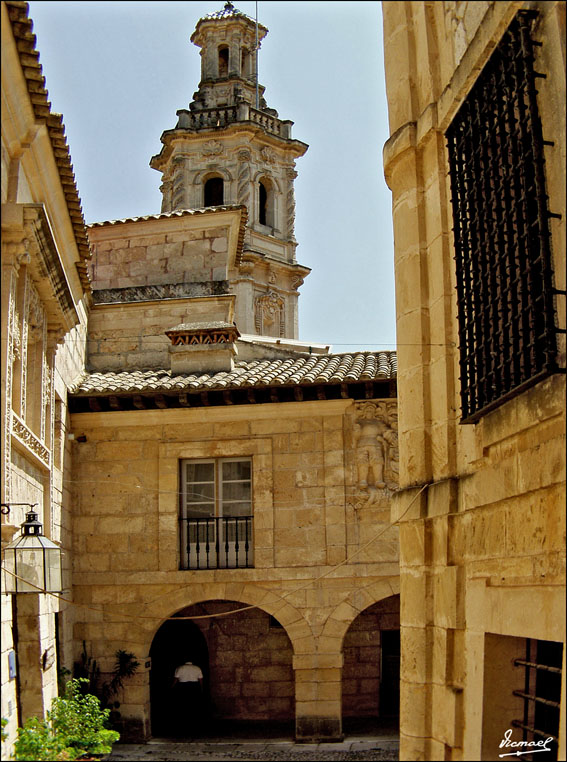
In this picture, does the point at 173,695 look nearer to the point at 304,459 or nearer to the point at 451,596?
the point at 304,459

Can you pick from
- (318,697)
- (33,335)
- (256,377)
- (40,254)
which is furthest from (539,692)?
(256,377)

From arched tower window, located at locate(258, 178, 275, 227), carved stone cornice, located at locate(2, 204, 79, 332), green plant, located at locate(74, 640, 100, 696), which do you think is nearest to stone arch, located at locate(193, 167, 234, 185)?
arched tower window, located at locate(258, 178, 275, 227)

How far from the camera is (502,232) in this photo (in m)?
6.28

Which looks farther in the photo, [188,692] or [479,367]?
[188,692]

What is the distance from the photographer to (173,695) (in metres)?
17.1

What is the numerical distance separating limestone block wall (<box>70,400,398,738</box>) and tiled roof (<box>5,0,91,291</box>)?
3293 millimetres

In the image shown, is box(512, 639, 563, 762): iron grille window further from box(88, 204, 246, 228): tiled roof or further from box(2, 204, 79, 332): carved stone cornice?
box(88, 204, 246, 228): tiled roof

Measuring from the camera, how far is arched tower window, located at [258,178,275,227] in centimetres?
2878

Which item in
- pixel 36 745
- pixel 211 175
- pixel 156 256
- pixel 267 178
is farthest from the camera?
pixel 267 178

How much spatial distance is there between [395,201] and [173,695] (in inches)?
446

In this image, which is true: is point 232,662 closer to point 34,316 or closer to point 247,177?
point 34,316

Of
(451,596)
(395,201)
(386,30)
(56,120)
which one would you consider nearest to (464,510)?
(451,596)

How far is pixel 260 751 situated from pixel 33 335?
21.5 feet

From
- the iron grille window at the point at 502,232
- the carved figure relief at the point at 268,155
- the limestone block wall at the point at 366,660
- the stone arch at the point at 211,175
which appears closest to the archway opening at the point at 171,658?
the limestone block wall at the point at 366,660
